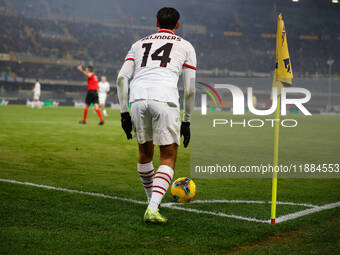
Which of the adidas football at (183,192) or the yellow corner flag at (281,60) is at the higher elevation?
the yellow corner flag at (281,60)

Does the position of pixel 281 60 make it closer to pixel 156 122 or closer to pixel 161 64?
pixel 161 64

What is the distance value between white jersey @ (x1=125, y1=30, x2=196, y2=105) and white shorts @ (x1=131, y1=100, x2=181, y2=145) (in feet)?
0.27

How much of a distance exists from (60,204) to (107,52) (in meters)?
52.6

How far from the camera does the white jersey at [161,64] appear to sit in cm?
411

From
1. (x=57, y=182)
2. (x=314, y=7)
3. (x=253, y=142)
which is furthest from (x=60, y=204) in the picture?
(x=314, y=7)

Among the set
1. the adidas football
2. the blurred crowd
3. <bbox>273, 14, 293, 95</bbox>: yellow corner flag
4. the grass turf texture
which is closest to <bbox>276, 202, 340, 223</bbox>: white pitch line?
the grass turf texture

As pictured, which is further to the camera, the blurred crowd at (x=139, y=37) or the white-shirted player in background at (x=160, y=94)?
the blurred crowd at (x=139, y=37)

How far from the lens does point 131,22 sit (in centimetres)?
6319

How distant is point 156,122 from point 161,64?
547mm

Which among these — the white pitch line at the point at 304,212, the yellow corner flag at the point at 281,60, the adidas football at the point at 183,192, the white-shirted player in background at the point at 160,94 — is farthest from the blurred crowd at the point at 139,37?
the yellow corner flag at the point at 281,60

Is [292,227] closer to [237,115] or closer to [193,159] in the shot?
[237,115]

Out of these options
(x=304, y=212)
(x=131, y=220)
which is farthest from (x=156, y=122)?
(x=304, y=212)

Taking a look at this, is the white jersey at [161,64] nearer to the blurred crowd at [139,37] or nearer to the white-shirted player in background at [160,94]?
the white-shirted player in background at [160,94]

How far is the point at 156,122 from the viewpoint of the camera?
4.04m
